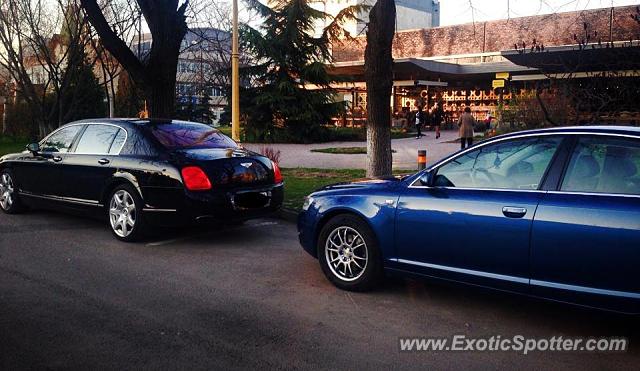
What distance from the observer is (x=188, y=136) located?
7.98 m

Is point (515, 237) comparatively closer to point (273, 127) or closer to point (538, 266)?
point (538, 266)

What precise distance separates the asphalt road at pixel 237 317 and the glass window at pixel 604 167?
0.86m

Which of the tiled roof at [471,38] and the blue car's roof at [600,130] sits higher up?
the tiled roof at [471,38]

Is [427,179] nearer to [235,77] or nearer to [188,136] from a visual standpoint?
[188,136]

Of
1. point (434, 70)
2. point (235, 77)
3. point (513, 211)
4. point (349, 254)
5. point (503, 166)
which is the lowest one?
point (349, 254)

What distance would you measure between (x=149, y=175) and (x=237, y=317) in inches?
120

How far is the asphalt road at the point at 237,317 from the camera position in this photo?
4020 millimetres

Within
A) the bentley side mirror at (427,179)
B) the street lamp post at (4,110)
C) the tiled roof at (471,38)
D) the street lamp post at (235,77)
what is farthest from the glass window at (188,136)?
the tiled roof at (471,38)

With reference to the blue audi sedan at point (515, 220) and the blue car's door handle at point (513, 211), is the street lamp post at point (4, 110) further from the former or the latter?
the blue car's door handle at point (513, 211)

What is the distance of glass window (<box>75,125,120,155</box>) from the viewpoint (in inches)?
317

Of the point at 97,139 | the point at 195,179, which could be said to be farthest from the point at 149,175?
the point at 97,139

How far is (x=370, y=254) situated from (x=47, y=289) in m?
2.97

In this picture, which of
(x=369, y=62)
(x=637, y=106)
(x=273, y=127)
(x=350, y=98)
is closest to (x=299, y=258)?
(x=369, y=62)

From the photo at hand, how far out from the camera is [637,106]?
15.6 meters
